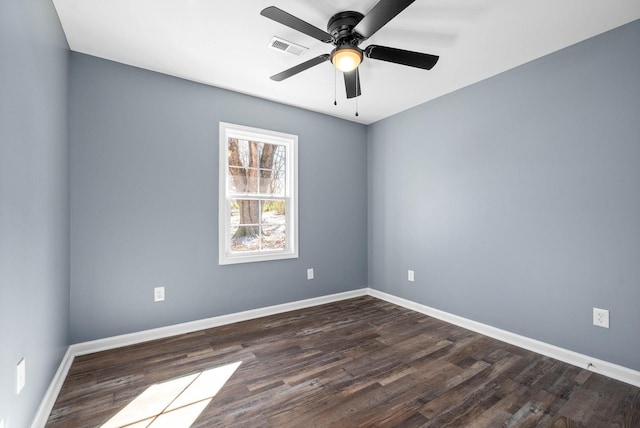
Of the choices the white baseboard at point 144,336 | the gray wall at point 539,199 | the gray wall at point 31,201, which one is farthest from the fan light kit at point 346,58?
the white baseboard at point 144,336

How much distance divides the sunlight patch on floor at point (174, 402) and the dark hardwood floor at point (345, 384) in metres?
0.01

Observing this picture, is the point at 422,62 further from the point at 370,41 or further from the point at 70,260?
the point at 70,260

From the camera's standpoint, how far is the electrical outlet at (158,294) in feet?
8.90

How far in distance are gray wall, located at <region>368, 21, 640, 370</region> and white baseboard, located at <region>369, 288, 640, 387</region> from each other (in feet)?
0.17

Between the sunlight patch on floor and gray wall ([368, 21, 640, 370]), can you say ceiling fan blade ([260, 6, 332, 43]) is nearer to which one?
gray wall ([368, 21, 640, 370])

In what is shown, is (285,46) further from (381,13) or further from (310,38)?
(381,13)

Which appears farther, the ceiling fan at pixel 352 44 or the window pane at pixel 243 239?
the window pane at pixel 243 239

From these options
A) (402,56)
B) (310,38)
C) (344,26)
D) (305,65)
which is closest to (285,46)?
(310,38)

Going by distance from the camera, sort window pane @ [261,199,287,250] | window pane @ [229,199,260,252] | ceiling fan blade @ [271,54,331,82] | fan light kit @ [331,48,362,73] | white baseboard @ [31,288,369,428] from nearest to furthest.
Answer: white baseboard @ [31,288,369,428]
fan light kit @ [331,48,362,73]
ceiling fan blade @ [271,54,331,82]
window pane @ [229,199,260,252]
window pane @ [261,199,287,250]

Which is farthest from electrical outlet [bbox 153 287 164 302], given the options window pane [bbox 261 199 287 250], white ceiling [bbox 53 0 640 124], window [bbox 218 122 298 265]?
white ceiling [bbox 53 0 640 124]

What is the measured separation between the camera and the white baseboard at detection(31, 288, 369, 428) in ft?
5.74

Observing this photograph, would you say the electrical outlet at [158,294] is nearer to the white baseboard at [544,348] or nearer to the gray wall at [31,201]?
the gray wall at [31,201]

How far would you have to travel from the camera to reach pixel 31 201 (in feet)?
4.99

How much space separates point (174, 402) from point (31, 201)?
4.65 feet
